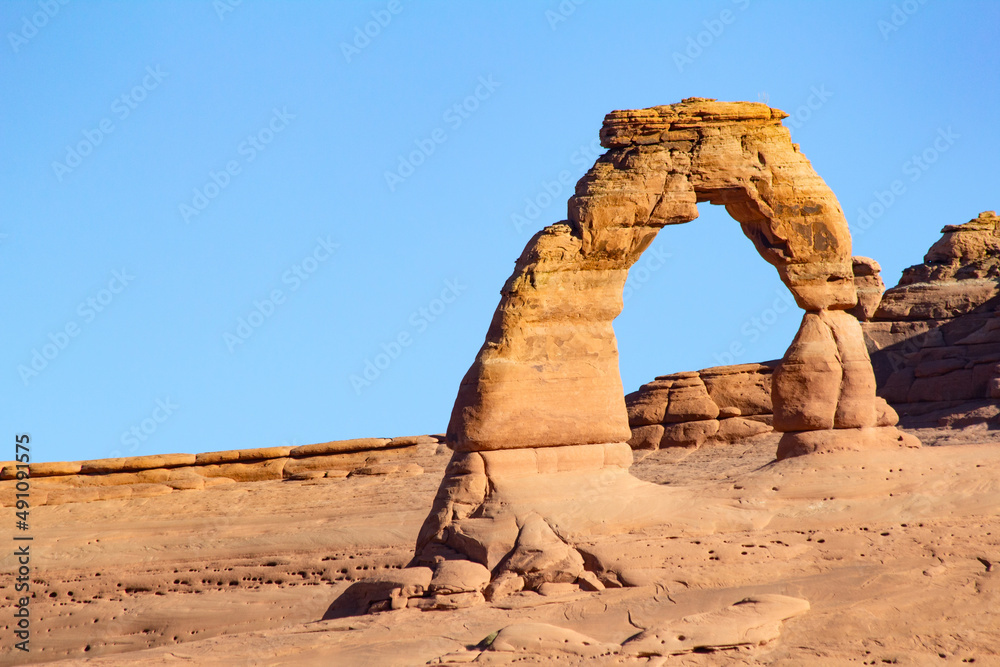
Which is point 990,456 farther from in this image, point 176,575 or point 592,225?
point 176,575

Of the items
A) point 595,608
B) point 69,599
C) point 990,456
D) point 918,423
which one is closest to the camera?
point 595,608

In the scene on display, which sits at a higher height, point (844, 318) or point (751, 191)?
point (751, 191)

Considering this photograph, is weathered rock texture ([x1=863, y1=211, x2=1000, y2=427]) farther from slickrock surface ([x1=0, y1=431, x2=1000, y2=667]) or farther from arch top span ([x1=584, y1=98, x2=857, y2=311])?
slickrock surface ([x1=0, y1=431, x2=1000, y2=667])

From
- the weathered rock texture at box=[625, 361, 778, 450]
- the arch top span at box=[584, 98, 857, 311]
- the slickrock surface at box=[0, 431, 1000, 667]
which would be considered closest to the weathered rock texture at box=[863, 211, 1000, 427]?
the weathered rock texture at box=[625, 361, 778, 450]

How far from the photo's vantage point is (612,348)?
16047 millimetres

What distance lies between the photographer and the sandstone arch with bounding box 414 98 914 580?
1513 centimetres

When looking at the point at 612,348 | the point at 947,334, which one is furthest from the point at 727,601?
the point at 947,334

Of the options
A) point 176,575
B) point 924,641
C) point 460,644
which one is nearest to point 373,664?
point 460,644

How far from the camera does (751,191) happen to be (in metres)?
16.5

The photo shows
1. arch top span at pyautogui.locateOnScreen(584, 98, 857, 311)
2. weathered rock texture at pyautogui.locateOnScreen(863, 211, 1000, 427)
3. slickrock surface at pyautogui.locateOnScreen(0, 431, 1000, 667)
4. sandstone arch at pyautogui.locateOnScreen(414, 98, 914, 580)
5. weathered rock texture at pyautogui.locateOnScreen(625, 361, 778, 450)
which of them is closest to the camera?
slickrock surface at pyautogui.locateOnScreen(0, 431, 1000, 667)

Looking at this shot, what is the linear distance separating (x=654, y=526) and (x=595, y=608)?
201cm

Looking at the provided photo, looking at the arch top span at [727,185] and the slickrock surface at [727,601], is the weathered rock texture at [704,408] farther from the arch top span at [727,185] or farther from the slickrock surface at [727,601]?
the arch top span at [727,185]

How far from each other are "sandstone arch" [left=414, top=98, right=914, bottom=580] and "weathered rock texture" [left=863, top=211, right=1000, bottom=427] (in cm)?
1098

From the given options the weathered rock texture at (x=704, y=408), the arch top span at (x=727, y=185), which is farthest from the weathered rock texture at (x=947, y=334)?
the arch top span at (x=727, y=185)
